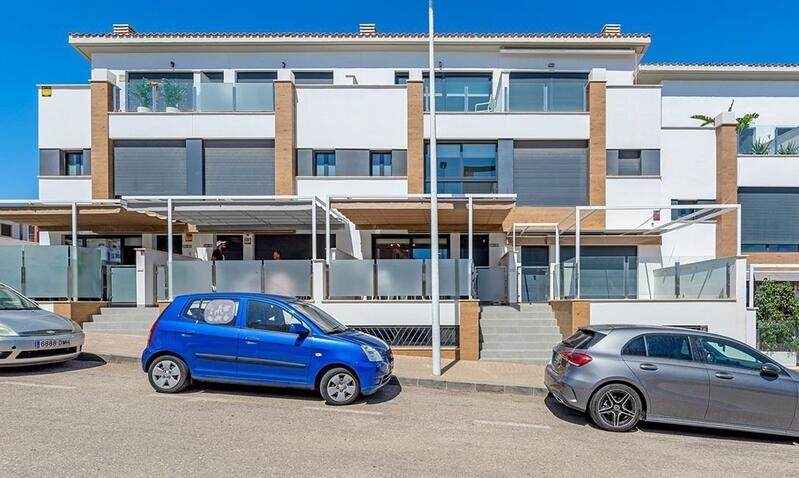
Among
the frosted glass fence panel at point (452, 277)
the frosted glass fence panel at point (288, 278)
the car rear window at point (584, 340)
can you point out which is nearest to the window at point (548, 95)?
the frosted glass fence panel at point (452, 277)

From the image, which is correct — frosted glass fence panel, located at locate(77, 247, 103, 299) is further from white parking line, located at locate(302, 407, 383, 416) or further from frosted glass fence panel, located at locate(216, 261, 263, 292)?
white parking line, located at locate(302, 407, 383, 416)

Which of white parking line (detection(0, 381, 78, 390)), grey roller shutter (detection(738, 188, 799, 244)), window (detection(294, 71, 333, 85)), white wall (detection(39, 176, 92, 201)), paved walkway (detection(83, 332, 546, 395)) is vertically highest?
window (detection(294, 71, 333, 85))

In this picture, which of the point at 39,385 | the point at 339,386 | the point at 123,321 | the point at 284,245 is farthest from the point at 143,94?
the point at 339,386

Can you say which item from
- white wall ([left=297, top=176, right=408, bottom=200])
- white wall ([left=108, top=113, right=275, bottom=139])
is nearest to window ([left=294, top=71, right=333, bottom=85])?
white wall ([left=108, top=113, right=275, bottom=139])

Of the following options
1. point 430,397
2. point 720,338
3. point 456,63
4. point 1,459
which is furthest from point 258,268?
point 456,63

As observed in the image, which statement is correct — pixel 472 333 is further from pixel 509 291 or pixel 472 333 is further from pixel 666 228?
pixel 666 228

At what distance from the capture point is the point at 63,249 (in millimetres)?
12523

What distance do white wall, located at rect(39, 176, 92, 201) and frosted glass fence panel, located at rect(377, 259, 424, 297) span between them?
1134 centimetres

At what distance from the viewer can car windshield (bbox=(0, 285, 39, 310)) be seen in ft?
30.6

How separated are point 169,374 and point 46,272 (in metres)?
7.28

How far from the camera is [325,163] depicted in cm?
1695

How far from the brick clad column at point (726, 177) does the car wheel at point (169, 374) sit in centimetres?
1758

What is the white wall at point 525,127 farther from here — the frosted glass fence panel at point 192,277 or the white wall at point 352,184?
the frosted glass fence panel at point 192,277

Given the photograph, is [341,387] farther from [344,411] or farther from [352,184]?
[352,184]
